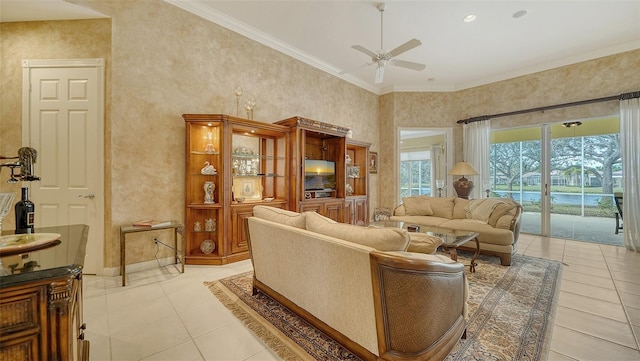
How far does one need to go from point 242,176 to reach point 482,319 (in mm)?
3504

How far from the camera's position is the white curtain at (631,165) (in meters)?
4.31

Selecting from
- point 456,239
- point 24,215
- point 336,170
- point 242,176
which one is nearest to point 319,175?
point 336,170

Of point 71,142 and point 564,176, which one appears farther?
point 564,176

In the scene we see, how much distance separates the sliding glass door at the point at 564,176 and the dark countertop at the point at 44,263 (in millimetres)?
7189

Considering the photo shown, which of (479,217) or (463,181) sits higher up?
(463,181)

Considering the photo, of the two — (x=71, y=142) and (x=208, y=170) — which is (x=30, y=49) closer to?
(x=71, y=142)

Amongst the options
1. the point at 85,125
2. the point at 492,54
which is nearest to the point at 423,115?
the point at 492,54

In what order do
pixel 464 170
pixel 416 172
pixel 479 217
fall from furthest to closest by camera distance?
pixel 416 172 < pixel 464 170 < pixel 479 217

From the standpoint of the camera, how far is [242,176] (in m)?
4.07

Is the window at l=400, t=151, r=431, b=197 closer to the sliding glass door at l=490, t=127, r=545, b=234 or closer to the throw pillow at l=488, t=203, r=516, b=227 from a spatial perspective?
the sliding glass door at l=490, t=127, r=545, b=234

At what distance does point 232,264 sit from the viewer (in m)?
3.54

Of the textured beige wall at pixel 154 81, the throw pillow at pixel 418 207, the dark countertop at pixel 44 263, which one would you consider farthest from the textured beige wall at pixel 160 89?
the throw pillow at pixel 418 207

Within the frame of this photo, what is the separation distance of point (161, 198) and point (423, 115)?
6074 mm

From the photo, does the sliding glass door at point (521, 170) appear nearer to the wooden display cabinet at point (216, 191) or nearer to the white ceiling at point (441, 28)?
the white ceiling at point (441, 28)
